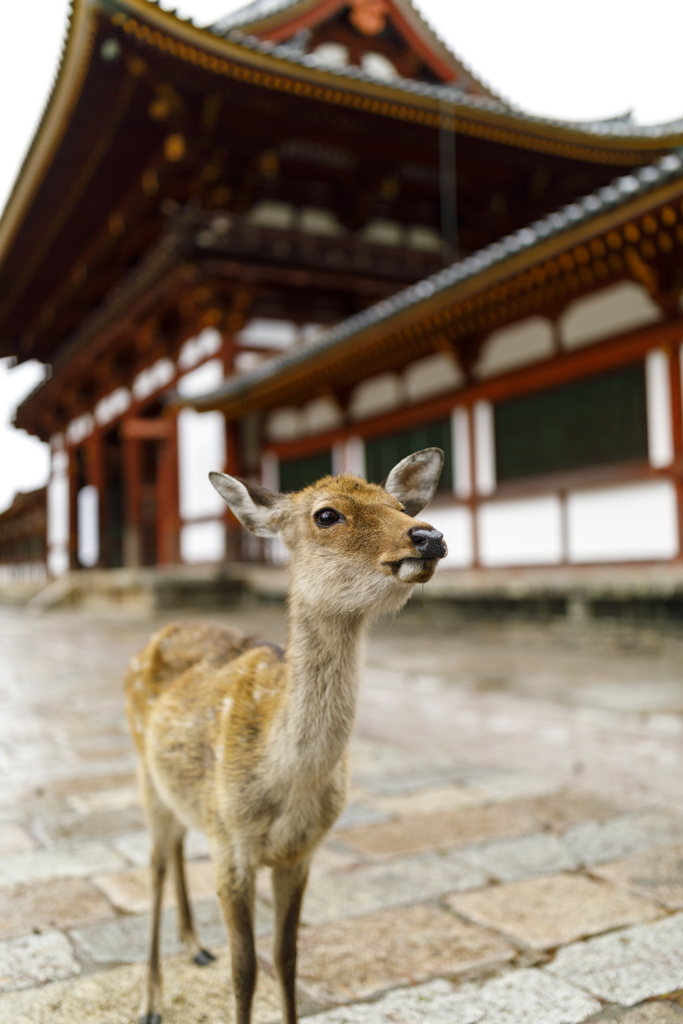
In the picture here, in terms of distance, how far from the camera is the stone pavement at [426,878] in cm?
226

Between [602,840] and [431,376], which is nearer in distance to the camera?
[602,840]

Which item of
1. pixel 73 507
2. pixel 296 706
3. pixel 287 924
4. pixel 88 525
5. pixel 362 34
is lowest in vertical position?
pixel 287 924

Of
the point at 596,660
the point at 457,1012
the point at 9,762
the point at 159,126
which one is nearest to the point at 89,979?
the point at 457,1012

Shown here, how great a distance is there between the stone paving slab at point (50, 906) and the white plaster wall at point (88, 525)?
18.6 meters

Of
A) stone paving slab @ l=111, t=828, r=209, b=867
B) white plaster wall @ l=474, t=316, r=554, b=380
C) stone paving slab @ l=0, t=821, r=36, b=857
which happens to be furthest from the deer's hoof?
white plaster wall @ l=474, t=316, r=554, b=380

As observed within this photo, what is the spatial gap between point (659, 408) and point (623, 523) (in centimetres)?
131

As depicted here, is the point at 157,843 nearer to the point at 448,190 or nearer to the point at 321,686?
the point at 321,686

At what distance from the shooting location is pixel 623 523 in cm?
941

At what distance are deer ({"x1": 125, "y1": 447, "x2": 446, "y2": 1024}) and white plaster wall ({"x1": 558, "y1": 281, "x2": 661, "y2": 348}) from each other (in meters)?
8.00

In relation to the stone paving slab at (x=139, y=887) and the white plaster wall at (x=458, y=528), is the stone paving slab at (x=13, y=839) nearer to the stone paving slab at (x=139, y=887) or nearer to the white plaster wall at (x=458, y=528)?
the stone paving slab at (x=139, y=887)

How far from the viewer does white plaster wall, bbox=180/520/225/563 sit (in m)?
15.2

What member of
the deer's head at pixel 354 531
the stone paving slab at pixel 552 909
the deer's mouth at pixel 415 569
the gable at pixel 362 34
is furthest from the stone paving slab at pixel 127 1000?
the gable at pixel 362 34

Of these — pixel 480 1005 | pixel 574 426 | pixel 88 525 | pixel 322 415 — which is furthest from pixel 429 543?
pixel 88 525

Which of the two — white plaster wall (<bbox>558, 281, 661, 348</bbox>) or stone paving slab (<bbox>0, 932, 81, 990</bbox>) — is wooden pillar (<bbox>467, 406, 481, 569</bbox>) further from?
stone paving slab (<bbox>0, 932, 81, 990</bbox>)
